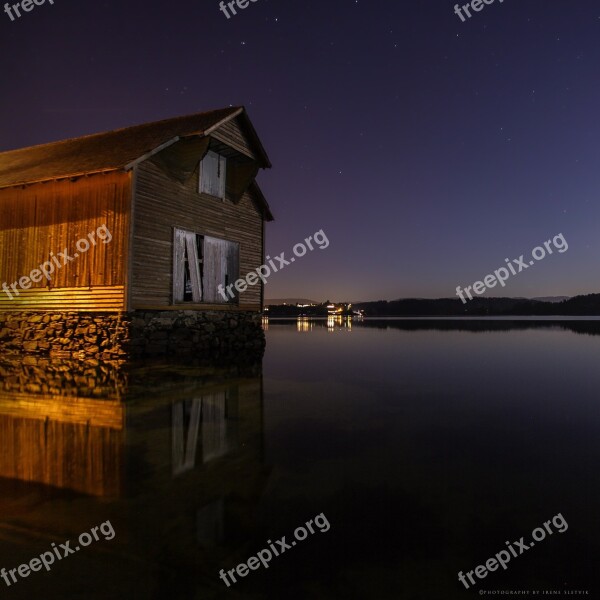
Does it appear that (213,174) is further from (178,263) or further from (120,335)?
(120,335)

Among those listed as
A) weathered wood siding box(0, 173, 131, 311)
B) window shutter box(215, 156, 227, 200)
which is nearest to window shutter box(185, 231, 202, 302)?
window shutter box(215, 156, 227, 200)

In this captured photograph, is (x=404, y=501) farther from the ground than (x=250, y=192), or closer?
closer

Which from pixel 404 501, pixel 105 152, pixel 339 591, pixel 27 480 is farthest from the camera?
pixel 105 152

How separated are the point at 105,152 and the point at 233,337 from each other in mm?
9776

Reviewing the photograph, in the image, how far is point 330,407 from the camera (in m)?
9.30

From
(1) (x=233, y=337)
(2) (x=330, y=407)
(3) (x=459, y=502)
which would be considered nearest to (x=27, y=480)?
(3) (x=459, y=502)

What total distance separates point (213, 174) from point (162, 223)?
156 inches

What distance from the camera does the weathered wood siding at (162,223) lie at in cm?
1608

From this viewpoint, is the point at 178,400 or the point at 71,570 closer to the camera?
the point at 71,570

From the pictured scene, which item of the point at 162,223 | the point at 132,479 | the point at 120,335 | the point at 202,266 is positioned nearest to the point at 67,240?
the point at 162,223

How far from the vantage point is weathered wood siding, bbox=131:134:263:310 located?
16078 millimetres

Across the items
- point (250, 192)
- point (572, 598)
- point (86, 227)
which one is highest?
point (250, 192)

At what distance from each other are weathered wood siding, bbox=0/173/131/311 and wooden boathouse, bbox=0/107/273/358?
1.7 inches

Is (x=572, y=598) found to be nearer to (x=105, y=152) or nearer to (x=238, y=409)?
(x=238, y=409)
